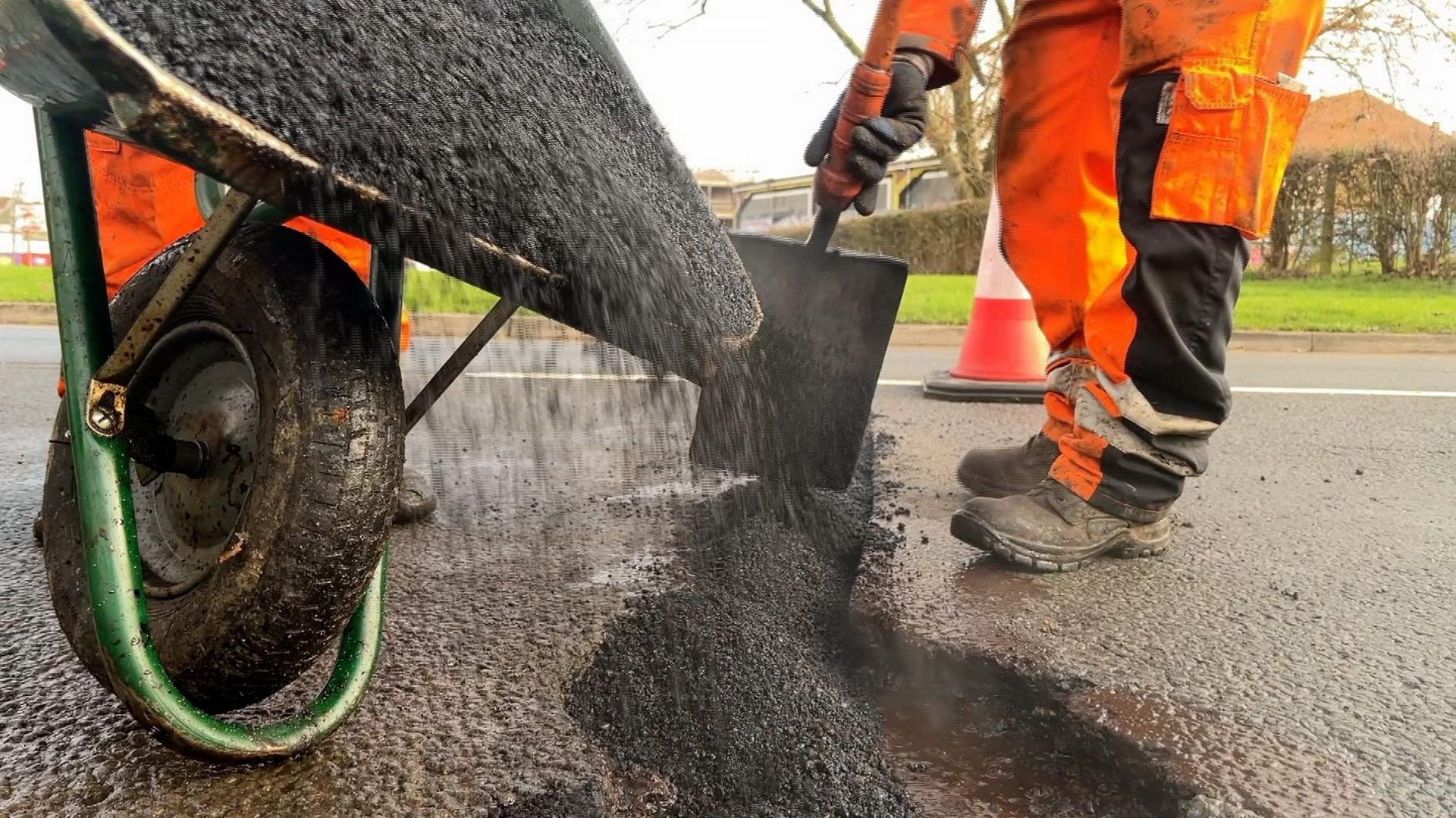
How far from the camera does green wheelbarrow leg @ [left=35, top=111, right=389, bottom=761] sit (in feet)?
3.14

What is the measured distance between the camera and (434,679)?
1446mm

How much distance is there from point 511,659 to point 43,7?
114 centimetres

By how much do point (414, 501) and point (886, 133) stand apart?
137 cm

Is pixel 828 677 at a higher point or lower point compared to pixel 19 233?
higher

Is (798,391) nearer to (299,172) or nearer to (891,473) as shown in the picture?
(891,473)

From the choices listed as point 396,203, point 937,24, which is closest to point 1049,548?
point 937,24

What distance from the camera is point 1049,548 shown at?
78.8 inches

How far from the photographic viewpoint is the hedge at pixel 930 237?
54.6ft

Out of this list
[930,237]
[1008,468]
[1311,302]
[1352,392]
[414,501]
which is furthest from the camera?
[930,237]

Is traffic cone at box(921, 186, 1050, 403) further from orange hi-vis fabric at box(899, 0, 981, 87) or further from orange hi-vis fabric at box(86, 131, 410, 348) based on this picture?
orange hi-vis fabric at box(86, 131, 410, 348)

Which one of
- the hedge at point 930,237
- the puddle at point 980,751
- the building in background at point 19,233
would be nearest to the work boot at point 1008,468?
the puddle at point 980,751

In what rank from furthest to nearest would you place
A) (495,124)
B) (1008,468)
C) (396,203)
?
1. (1008,468)
2. (495,124)
3. (396,203)

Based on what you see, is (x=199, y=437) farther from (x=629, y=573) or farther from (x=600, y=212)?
(x=629, y=573)

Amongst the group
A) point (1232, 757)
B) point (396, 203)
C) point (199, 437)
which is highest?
point (396, 203)
